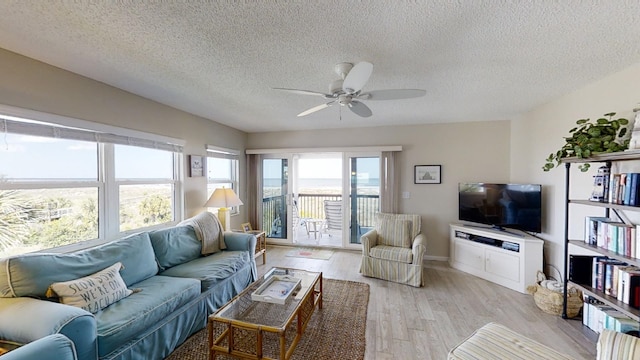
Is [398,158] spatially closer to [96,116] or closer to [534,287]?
[534,287]

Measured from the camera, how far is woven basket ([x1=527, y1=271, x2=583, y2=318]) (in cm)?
246

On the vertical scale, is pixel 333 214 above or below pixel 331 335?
above

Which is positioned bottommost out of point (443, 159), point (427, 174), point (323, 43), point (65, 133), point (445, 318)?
point (445, 318)

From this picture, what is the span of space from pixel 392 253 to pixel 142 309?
2.73 meters

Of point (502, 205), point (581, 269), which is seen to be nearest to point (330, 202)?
point (502, 205)

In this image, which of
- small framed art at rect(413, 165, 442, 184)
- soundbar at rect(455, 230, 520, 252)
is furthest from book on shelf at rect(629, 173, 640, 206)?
small framed art at rect(413, 165, 442, 184)

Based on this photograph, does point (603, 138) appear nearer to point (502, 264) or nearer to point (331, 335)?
point (502, 264)

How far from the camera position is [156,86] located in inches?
100

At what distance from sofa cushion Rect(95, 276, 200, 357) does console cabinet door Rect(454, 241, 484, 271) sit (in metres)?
3.54

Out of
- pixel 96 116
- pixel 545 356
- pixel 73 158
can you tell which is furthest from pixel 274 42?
pixel 545 356

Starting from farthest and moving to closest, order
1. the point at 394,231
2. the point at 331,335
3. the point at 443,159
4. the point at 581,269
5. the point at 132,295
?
the point at 443,159 < the point at 394,231 < the point at 581,269 < the point at 331,335 < the point at 132,295

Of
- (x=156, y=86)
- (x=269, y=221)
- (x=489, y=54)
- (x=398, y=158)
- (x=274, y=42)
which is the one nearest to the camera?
(x=274, y=42)

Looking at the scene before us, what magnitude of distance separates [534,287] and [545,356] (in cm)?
198

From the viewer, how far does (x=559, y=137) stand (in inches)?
113
